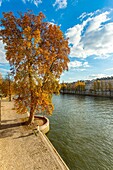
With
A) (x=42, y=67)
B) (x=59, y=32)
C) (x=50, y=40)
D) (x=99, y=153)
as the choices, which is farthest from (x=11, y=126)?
(x=59, y=32)

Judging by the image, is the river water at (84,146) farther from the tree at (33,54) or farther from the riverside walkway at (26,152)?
the tree at (33,54)

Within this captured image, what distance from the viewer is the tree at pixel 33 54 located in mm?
12891

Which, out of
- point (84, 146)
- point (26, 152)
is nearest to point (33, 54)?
point (26, 152)

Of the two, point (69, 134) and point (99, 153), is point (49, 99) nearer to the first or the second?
point (69, 134)

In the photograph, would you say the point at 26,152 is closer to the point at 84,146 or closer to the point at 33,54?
the point at 84,146

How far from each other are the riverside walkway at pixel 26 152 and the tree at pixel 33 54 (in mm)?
2919

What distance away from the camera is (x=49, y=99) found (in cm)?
1484

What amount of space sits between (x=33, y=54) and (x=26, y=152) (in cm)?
889

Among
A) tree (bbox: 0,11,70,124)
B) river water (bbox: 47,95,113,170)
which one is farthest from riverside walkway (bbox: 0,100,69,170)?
tree (bbox: 0,11,70,124)

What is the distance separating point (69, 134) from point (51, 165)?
795 cm

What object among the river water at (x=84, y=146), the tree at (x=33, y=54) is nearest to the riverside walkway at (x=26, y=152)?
the river water at (x=84, y=146)

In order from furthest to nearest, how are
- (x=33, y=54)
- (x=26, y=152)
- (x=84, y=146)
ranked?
(x=33, y=54) → (x=84, y=146) → (x=26, y=152)

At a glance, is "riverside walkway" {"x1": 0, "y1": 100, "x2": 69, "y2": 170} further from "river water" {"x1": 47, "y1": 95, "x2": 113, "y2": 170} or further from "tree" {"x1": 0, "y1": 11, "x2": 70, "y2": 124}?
"tree" {"x1": 0, "y1": 11, "x2": 70, "y2": 124}

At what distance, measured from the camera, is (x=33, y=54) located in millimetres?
13391
